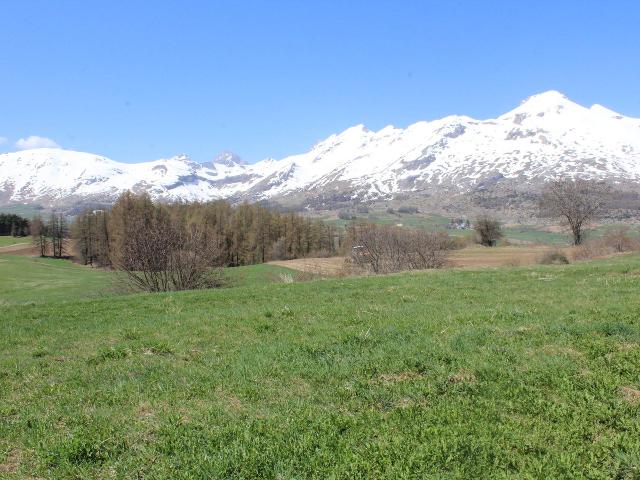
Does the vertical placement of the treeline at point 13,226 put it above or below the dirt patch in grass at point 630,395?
above

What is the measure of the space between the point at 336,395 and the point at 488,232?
102448 mm

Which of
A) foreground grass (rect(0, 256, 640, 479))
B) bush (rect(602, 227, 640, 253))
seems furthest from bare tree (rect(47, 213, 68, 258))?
foreground grass (rect(0, 256, 640, 479))

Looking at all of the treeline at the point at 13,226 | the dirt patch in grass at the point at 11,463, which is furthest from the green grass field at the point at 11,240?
the dirt patch in grass at the point at 11,463

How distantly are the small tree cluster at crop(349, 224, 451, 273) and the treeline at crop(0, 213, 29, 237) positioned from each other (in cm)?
13569

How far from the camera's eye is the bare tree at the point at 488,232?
343 feet

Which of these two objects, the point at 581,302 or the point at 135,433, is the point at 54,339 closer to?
the point at 135,433

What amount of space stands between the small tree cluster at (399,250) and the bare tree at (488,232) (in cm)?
5041

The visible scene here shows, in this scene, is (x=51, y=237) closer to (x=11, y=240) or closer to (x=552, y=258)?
(x=11, y=240)

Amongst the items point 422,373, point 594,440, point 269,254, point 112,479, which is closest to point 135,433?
point 112,479

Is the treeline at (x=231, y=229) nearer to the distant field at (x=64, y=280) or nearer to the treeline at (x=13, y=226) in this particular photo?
the distant field at (x=64, y=280)

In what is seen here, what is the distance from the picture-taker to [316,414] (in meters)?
7.25

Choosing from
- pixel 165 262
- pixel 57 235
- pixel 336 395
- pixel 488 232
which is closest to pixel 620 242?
pixel 488 232

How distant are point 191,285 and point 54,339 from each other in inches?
1048

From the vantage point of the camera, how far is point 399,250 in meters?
53.5
